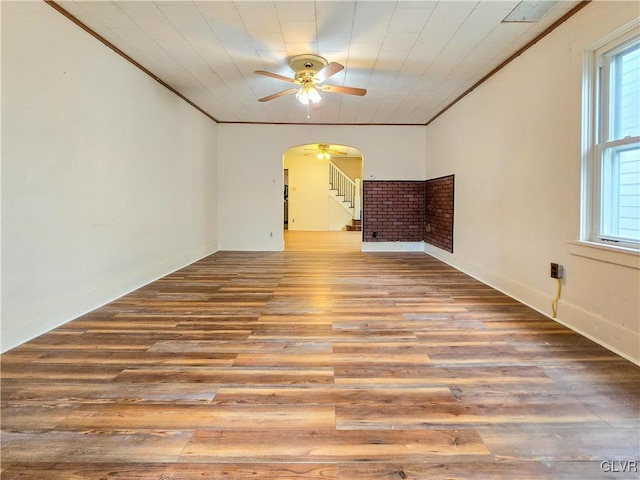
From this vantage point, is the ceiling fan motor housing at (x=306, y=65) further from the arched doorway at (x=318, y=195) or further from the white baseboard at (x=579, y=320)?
the arched doorway at (x=318, y=195)

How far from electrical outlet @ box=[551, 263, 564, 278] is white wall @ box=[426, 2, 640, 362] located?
56 mm

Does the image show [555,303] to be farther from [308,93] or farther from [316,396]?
[308,93]

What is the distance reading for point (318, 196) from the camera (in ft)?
40.1

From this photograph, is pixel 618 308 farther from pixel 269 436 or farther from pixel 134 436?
pixel 134 436

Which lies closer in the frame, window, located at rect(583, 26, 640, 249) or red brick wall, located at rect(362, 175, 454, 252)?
window, located at rect(583, 26, 640, 249)

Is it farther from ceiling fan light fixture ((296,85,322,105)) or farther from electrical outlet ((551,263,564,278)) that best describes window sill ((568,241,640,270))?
ceiling fan light fixture ((296,85,322,105))

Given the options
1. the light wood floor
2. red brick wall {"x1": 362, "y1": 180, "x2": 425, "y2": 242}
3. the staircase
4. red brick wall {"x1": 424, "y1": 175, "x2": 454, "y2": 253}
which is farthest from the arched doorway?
the light wood floor

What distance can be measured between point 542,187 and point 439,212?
315cm

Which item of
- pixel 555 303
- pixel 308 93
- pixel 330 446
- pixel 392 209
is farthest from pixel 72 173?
pixel 392 209

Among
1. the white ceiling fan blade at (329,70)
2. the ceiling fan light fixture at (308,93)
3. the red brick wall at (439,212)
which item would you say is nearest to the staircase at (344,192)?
the red brick wall at (439,212)

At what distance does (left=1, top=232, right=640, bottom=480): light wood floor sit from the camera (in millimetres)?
1356

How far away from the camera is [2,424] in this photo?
5.13 ft

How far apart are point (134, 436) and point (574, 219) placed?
339 cm

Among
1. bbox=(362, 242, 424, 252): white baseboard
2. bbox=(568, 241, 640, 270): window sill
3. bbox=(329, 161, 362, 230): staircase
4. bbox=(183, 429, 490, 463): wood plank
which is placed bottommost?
bbox=(183, 429, 490, 463): wood plank
